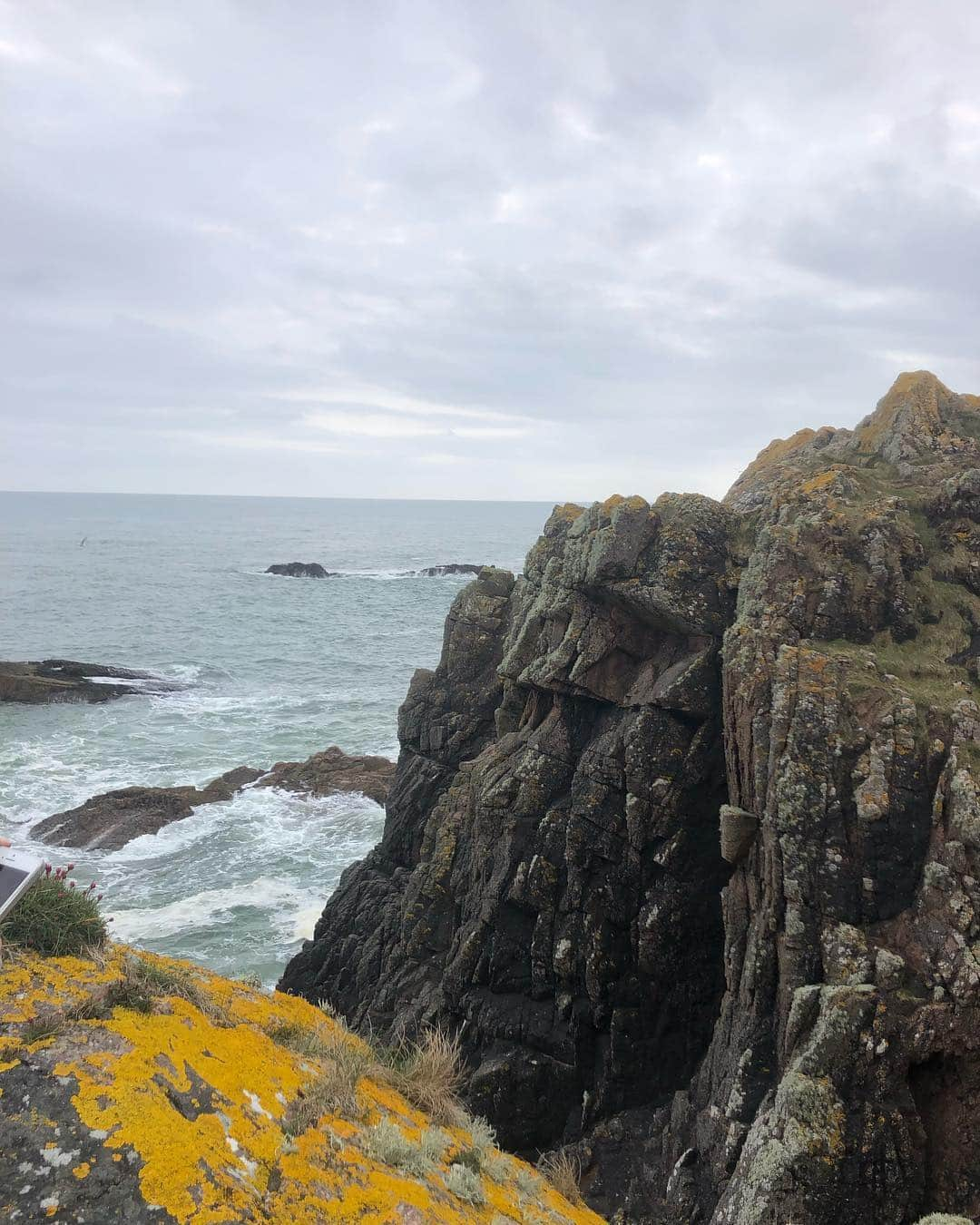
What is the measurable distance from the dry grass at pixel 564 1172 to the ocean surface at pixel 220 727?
40.8ft

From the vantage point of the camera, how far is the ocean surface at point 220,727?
26.0 m

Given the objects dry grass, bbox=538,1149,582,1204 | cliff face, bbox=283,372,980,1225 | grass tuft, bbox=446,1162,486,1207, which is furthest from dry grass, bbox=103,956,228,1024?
cliff face, bbox=283,372,980,1225

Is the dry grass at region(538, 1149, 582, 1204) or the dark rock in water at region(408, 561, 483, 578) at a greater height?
the dark rock in water at region(408, 561, 483, 578)

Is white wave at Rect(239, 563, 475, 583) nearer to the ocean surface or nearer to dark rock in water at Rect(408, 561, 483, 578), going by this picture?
dark rock in water at Rect(408, 561, 483, 578)

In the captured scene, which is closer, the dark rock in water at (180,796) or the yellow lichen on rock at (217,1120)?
the yellow lichen on rock at (217,1120)

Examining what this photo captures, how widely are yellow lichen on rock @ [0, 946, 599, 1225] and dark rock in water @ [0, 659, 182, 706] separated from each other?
150 feet

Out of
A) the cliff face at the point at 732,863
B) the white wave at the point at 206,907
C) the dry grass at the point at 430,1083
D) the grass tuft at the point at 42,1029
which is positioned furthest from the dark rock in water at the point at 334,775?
the grass tuft at the point at 42,1029

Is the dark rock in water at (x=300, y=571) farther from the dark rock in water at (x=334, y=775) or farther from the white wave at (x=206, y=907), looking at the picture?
the white wave at (x=206, y=907)

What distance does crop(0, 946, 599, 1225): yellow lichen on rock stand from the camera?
5594mm

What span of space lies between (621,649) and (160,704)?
4027 cm

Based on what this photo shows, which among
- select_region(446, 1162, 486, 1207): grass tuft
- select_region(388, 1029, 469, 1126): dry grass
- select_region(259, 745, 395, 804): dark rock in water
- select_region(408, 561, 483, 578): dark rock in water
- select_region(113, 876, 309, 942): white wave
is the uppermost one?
select_region(408, 561, 483, 578): dark rock in water

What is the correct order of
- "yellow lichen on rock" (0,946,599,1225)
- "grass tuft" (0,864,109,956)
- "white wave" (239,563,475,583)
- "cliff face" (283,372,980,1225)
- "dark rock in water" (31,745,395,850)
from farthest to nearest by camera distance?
"white wave" (239,563,475,583), "dark rock in water" (31,745,395,850), "cliff face" (283,372,980,1225), "grass tuft" (0,864,109,956), "yellow lichen on rock" (0,946,599,1225)

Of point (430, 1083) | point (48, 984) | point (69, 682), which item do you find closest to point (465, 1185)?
point (430, 1083)

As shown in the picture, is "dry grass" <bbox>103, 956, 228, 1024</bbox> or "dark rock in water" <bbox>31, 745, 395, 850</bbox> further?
"dark rock in water" <bbox>31, 745, 395, 850</bbox>
